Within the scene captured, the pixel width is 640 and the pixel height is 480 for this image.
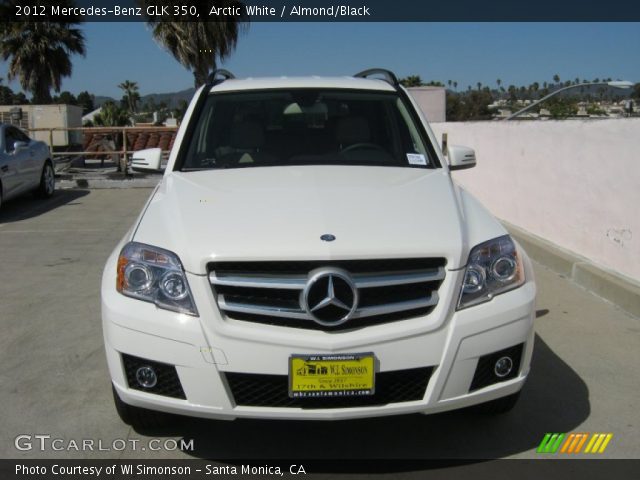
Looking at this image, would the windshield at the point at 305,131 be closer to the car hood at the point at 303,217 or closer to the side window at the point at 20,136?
the car hood at the point at 303,217

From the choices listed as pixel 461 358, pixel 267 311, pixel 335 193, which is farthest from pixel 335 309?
pixel 335 193

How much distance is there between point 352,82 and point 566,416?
2608mm

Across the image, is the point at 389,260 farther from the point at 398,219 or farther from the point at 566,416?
the point at 566,416

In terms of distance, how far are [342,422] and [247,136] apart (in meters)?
1.88

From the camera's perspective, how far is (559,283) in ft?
21.5

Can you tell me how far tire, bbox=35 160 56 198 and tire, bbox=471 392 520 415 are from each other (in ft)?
37.2

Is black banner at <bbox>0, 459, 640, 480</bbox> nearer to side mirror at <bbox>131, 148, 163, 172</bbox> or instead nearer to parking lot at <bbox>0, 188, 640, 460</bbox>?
parking lot at <bbox>0, 188, 640, 460</bbox>

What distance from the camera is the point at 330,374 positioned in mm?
2869

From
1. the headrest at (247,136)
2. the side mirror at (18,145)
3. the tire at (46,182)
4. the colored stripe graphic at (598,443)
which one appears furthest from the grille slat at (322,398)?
the tire at (46,182)

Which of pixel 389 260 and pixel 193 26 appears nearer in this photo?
pixel 389 260

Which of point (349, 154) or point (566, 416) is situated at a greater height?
point (349, 154)

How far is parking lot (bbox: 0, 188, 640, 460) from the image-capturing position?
3.40 m

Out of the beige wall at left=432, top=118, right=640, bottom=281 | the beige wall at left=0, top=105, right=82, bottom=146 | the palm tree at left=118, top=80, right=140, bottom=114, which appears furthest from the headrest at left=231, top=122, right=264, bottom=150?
the palm tree at left=118, top=80, right=140, bottom=114

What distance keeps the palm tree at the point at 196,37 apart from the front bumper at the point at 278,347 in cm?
2549
